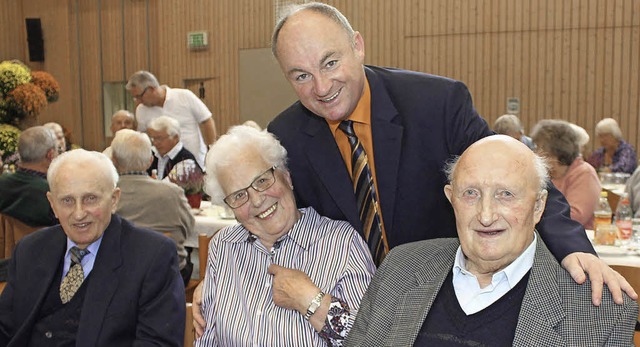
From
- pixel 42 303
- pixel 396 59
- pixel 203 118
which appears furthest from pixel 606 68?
pixel 42 303

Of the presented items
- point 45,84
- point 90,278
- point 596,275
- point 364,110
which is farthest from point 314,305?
point 45,84

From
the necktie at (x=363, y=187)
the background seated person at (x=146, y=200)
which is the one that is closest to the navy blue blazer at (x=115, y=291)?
the necktie at (x=363, y=187)

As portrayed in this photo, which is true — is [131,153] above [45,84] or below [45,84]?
below

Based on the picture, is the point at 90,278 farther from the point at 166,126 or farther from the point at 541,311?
the point at 166,126

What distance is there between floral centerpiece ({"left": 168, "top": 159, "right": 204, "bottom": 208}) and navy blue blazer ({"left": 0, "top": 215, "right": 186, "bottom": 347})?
2863 mm

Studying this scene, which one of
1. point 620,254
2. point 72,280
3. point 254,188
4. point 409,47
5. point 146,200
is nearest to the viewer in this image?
point 254,188

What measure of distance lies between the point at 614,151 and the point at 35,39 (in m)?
10.8

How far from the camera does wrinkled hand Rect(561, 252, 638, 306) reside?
1640 millimetres

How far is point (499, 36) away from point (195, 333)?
8.45m

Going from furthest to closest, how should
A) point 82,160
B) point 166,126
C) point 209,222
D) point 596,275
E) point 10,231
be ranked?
point 166,126 → point 209,222 → point 10,231 → point 82,160 → point 596,275

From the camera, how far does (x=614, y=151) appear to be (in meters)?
8.20

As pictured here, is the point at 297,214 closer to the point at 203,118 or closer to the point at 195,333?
the point at 195,333

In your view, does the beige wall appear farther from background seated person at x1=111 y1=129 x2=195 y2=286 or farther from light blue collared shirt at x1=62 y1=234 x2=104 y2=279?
light blue collared shirt at x1=62 y1=234 x2=104 y2=279

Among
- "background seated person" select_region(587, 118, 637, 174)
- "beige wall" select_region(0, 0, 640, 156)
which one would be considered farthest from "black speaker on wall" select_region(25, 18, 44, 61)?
"background seated person" select_region(587, 118, 637, 174)
